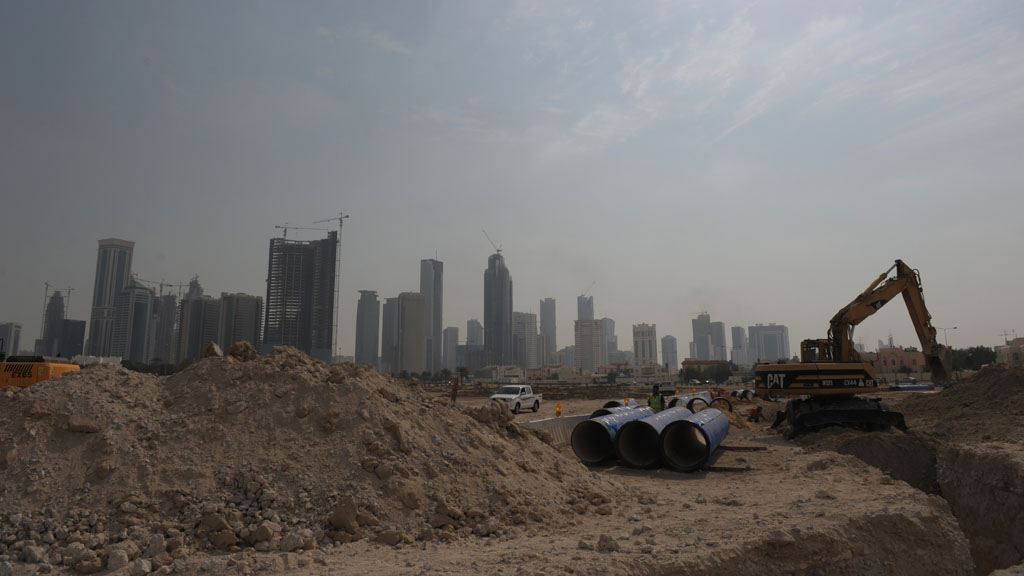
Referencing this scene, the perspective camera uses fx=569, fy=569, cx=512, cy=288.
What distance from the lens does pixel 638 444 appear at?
1402cm

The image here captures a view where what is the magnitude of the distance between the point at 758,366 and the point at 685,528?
13.0 metres

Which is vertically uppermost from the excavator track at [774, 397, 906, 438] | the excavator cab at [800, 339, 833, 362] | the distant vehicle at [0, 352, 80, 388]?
the excavator cab at [800, 339, 833, 362]

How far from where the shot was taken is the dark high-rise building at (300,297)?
299ft

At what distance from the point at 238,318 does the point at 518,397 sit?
73.8 metres

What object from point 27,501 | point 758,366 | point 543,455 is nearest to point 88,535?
point 27,501

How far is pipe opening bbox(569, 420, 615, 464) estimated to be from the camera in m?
13.7

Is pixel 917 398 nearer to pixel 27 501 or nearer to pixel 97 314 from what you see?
pixel 27 501

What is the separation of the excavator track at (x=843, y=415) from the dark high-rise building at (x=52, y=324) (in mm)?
102884

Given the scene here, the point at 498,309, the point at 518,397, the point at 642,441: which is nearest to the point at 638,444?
the point at 642,441

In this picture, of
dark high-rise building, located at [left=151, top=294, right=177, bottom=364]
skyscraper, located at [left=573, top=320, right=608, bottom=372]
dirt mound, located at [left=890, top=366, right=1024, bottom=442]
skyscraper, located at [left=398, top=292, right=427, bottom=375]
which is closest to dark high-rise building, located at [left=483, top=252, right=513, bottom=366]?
skyscraper, located at [left=573, top=320, right=608, bottom=372]

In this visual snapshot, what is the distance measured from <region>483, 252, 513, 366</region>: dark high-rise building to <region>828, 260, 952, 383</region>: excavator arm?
529ft

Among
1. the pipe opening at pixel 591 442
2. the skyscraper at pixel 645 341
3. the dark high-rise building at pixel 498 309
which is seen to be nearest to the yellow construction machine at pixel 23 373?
the pipe opening at pixel 591 442

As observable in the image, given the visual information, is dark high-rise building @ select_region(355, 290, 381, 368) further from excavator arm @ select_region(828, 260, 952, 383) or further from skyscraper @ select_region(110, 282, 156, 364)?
excavator arm @ select_region(828, 260, 952, 383)

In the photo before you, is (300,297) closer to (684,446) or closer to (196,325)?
(196,325)
